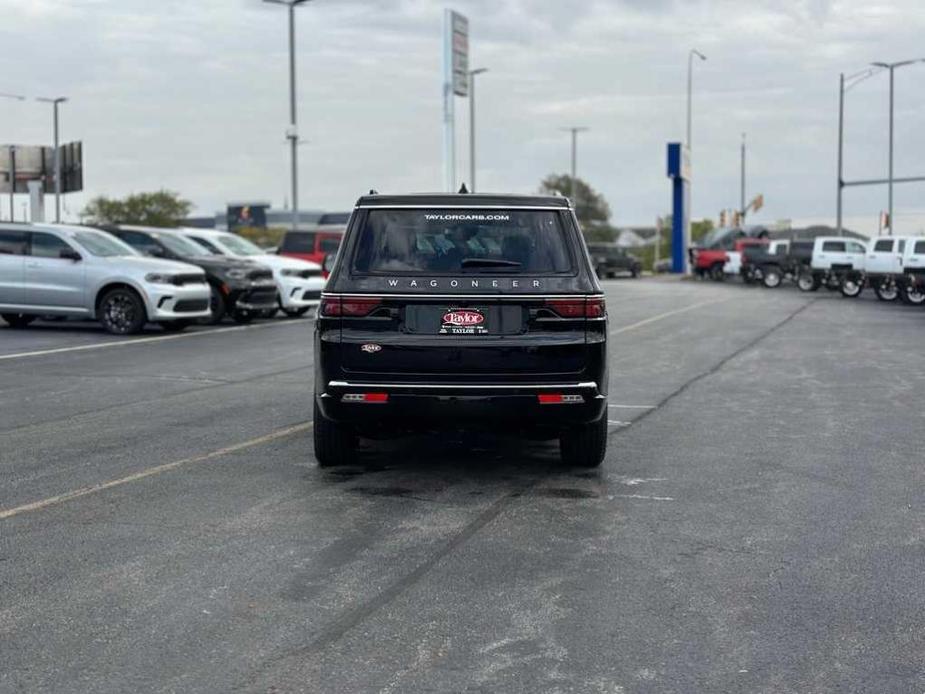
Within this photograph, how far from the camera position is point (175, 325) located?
76.3 feet

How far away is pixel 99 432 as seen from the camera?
10711mm

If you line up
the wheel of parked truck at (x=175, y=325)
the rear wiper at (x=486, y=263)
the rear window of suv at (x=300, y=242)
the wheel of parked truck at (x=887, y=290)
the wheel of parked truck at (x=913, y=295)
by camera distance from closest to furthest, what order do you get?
1. the rear wiper at (x=486, y=263)
2. the wheel of parked truck at (x=175, y=325)
3. the rear window of suv at (x=300, y=242)
4. the wheel of parked truck at (x=913, y=295)
5. the wheel of parked truck at (x=887, y=290)

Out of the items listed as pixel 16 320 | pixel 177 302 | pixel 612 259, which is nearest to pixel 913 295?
pixel 177 302

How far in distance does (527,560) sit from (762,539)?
1.35m

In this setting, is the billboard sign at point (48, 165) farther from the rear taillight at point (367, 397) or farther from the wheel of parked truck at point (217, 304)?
the rear taillight at point (367, 397)

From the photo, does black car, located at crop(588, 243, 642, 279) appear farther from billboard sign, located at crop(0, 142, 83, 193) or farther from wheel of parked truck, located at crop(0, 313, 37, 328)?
wheel of parked truck, located at crop(0, 313, 37, 328)

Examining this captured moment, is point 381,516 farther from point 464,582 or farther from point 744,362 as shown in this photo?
point 744,362

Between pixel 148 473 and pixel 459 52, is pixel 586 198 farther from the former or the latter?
pixel 148 473

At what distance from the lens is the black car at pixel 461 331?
8039 mm

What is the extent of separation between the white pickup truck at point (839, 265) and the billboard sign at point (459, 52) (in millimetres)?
18253

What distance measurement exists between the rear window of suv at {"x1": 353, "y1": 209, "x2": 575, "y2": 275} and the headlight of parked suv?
13958mm

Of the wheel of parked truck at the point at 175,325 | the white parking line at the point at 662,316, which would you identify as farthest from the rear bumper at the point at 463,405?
the white parking line at the point at 662,316

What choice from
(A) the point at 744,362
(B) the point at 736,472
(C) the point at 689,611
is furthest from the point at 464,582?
(A) the point at 744,362

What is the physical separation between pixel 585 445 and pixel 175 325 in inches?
609
